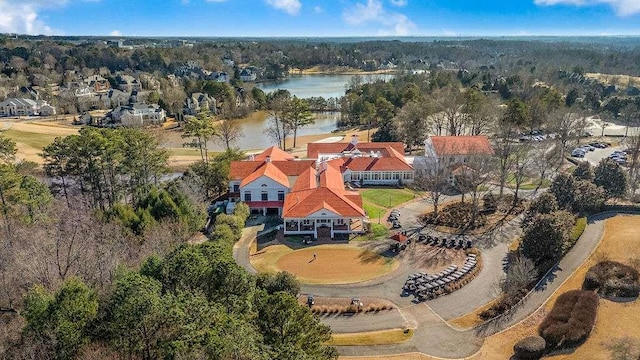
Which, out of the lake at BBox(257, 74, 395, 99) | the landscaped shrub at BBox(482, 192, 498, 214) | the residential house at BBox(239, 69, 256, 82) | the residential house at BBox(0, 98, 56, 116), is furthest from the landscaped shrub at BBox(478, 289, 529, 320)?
the residential house at BBox(239, 69, 256, 82)

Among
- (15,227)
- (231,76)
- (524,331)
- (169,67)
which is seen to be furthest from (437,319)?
(169,67)

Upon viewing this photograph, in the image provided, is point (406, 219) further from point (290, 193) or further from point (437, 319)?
point (437, 319)

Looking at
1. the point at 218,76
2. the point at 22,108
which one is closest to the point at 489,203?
the point at 22,108

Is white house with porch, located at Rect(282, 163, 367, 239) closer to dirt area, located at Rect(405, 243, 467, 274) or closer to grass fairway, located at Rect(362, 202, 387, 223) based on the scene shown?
grass fairway, located at Rect(362, 202, 387, 223)

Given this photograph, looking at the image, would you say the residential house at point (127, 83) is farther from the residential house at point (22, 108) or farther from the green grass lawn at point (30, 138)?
the green grass lawn at point (30, 138)

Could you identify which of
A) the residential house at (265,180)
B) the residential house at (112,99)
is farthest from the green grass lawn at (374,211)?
the residential house at (112,99)

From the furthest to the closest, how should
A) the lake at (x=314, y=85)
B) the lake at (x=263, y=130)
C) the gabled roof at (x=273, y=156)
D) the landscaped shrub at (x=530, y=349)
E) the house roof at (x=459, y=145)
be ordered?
the lake at (x=314, y=85) < the lake at (x=263, y=130) < the house roof at (x=459, y=145) < the gabled roof at (x=273, y=156) < the landscaped shrub at (x=530, y=349)

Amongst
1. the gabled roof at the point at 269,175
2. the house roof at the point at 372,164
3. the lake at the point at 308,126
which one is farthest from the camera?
the lake at the point at 308,126
